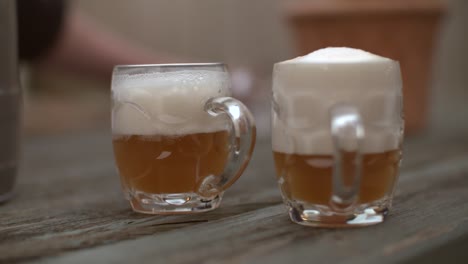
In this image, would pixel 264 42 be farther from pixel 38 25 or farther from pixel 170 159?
pixel 170 159

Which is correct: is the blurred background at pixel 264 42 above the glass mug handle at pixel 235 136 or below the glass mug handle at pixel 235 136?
below

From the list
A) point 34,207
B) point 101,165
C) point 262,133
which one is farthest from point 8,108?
point 262,133

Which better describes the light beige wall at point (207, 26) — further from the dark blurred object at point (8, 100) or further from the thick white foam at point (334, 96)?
the thick white foam at point (334, 96)

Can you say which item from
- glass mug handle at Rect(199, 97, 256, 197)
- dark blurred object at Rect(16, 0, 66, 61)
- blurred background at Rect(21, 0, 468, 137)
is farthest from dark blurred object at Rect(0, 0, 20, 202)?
blurred background at Rect(21, 0, 468, 137)

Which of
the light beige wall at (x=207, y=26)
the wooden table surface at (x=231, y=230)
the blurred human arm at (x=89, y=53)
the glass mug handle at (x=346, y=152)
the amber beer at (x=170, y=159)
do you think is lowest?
the light beige wall at (x=207, y=26)

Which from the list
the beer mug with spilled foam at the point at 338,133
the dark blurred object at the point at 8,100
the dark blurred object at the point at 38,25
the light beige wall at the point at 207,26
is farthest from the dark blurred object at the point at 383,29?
the light beige wall at the point at 207,26

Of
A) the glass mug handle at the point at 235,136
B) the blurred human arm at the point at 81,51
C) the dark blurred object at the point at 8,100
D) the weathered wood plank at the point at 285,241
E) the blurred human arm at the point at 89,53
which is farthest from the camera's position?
the blurred human arm at the point at 89,53

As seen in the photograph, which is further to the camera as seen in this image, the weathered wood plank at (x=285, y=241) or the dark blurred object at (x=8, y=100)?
the dark blurred object at (x=8, y=100)

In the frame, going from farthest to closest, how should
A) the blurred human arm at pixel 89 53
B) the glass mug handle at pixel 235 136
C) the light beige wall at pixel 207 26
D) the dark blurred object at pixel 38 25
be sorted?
1. the light beige wall at pixel 207 26
2. the blurred human arm at pixel 89 53
3. the dark blurred object at pixel 38 25
4. the glass mug handle at pixel 235 136
